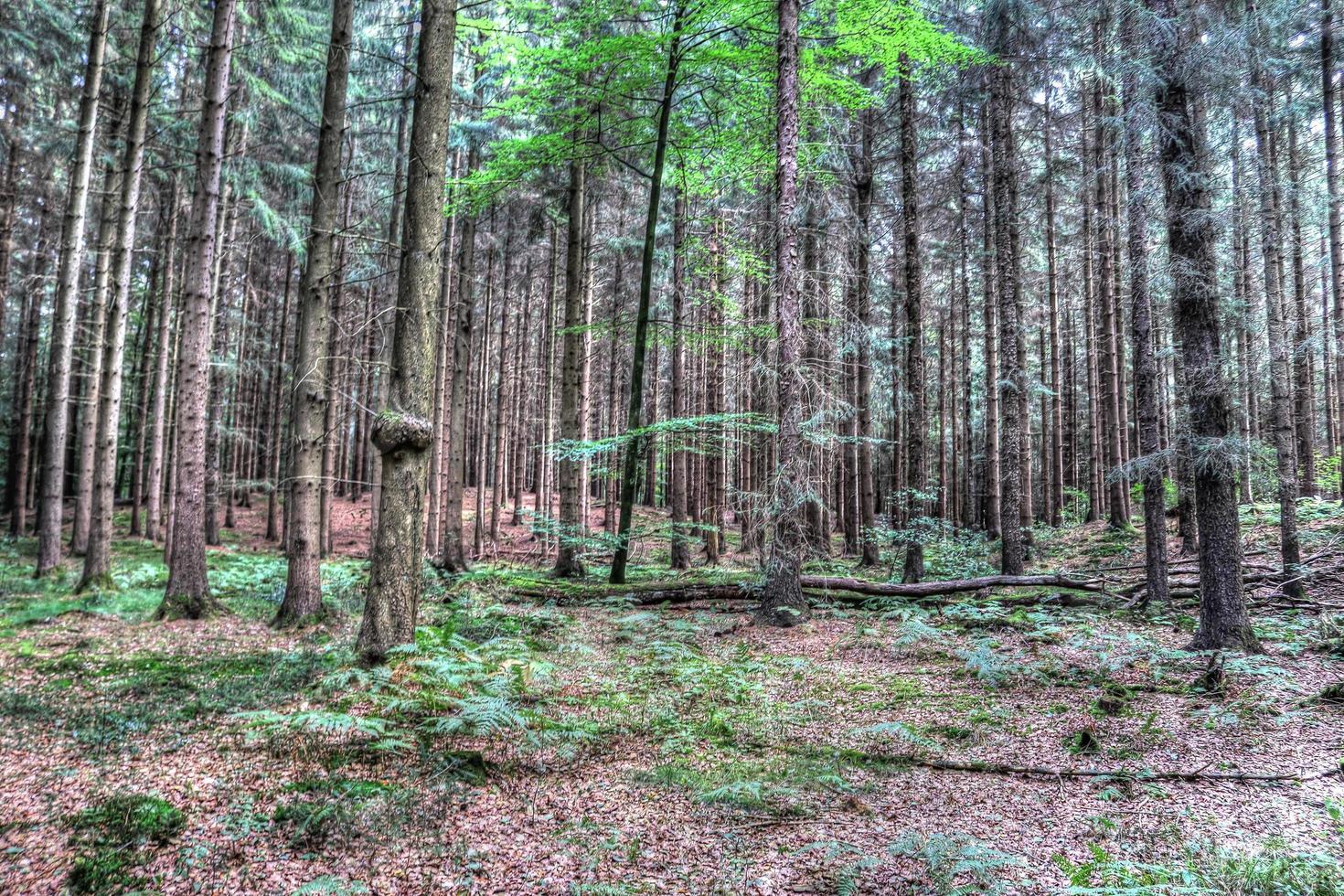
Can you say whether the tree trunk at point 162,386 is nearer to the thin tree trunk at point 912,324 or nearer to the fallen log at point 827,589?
the fallen log at point 827,589

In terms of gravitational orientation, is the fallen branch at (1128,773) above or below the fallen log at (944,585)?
below

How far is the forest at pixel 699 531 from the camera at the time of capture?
3666mm

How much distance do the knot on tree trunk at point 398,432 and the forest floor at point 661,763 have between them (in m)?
2.03

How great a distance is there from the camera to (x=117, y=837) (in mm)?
3188

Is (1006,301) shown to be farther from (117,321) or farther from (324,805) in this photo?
(117,321)

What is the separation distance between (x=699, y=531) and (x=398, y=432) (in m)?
17.6

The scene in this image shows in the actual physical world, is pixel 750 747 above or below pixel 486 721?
below

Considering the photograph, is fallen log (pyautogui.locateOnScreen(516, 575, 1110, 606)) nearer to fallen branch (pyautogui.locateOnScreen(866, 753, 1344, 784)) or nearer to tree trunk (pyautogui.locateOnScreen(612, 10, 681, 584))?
tree trunk (pyautogui.locateOnScreen(612, 10, 681, 584))

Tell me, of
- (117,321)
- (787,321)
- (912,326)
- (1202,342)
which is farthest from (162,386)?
(1202,342)

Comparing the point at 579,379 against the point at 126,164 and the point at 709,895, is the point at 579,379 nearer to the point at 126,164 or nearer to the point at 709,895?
the point at 126,164

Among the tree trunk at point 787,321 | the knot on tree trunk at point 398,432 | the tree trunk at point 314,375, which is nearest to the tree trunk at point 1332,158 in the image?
the tree trunk at point 787,321

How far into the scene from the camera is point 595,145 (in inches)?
518

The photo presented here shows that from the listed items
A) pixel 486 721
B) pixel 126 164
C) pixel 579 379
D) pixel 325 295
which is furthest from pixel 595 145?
pixel 486 721

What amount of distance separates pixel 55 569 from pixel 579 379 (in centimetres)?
1144
